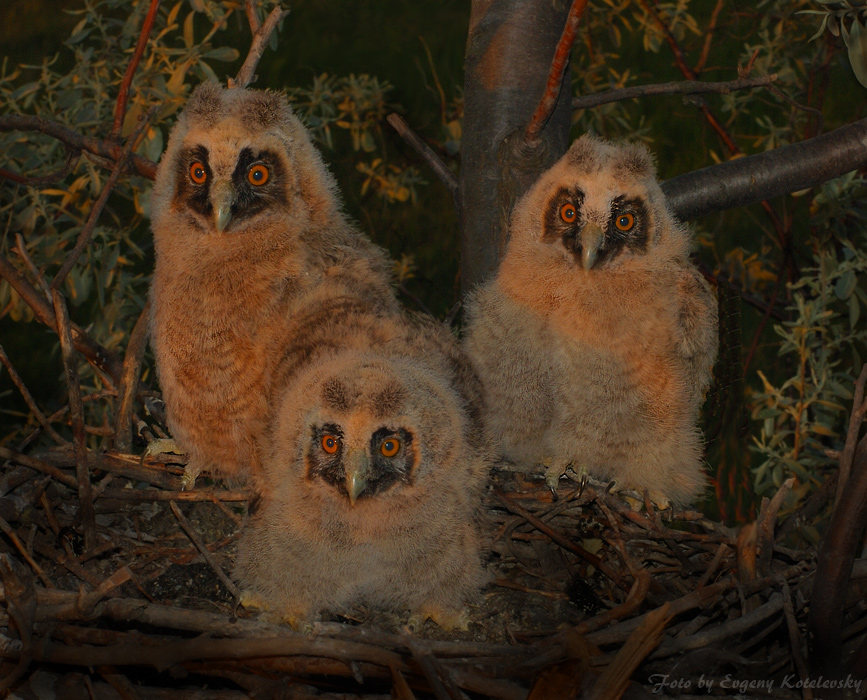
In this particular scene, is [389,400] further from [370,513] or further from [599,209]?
[599,209]

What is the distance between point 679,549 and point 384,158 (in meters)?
2.77

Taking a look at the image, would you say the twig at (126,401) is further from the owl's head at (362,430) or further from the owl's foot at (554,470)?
the owl's foot at (554,470)

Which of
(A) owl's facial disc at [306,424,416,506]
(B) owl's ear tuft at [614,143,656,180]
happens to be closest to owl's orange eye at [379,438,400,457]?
(A) owl's facial disc at [306,424,416,506]

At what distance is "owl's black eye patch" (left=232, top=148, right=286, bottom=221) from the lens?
216cm

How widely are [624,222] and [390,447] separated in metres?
0.87

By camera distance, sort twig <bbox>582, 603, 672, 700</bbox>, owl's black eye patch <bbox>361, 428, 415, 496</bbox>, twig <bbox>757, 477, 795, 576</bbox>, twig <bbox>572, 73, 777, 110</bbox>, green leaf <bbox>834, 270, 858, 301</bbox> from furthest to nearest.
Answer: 1. green leaf <bbox>834, 270, 858, 301</bbox>
2. twig <bbox>572, 73, 777, 110</bbox>
3. owl's black eye patch <bbox>361, 428, 415, 496</bbox>
4. twig <bbox>757, 477, 795, 576</bbox>
5. twig <bbox>582, 603, 672, 700</bbox>

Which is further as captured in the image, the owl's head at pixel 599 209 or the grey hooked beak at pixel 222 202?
the owl's head at pixel 599 209

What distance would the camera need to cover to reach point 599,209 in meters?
2.24

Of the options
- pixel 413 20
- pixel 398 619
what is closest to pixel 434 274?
pixel 413 20

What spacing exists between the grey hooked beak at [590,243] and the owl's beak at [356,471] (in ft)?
2.52

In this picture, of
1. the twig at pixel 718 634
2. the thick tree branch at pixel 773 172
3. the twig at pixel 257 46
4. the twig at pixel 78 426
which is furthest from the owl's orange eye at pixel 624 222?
the twig at pixel 78 426

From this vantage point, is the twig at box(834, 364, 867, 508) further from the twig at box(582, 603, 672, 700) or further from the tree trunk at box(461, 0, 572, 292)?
the tree trunk at box(461, 0, 572, 292)

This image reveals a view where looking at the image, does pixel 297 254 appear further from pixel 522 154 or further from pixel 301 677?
pixel 301 677

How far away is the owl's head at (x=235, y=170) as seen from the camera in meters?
2.13
